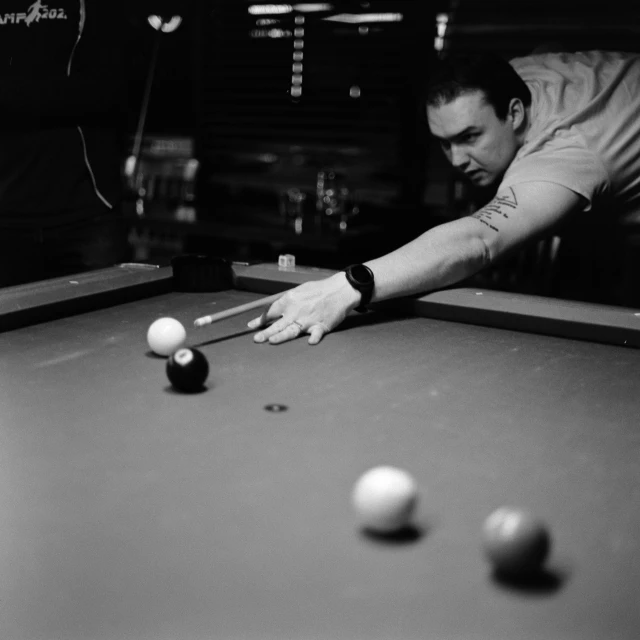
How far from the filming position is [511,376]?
59.6 inches

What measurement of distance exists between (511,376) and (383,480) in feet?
2.22

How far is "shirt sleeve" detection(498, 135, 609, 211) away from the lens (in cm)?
238

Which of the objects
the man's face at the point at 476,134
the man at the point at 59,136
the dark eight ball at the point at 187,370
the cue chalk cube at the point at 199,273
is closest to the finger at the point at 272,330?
the dark eight ball at the point at 187,370

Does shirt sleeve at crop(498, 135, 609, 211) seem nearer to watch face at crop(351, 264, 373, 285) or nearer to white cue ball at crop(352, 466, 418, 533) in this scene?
watch face at crop(351, 264, 373, 285)

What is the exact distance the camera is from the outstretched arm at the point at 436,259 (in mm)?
1774

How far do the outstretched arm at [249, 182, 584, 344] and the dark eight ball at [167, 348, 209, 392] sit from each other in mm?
360

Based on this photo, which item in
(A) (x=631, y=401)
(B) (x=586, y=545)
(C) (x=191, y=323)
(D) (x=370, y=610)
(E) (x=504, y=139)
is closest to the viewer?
(D) (x=370, y=610)

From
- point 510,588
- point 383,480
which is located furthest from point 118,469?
point 510,588

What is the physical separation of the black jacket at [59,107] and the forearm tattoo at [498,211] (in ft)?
5.85

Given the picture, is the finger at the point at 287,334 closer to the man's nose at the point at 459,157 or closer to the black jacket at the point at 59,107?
the man's nose at the point at 459,157

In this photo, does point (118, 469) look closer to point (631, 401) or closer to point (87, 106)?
point (631, 401)

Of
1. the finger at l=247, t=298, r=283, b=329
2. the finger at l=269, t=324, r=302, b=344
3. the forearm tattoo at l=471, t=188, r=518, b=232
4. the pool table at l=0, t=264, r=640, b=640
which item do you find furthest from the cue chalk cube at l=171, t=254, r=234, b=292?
the forearm tattoo at l=471, t=188, r=518, b=232

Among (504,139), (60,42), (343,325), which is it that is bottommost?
(343,325)

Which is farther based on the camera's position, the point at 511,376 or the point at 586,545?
the point at 511,376
